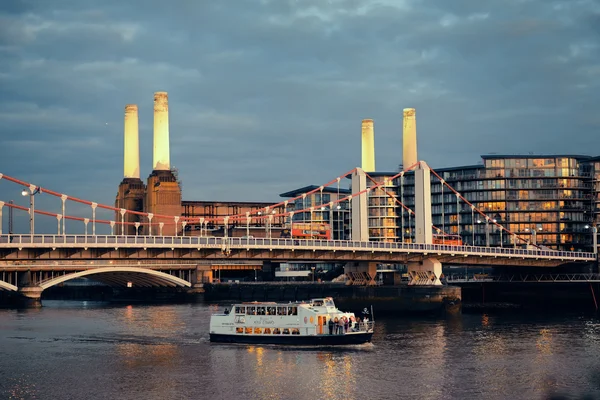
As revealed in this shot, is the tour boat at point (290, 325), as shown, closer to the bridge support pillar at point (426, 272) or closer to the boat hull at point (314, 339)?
the boat hull at point (314, 339)

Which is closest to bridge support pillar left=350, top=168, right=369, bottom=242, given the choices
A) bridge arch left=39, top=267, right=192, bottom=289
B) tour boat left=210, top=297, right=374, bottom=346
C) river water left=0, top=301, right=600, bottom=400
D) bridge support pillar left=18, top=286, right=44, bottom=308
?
river water left=0, top=301, right=600, bottom=400

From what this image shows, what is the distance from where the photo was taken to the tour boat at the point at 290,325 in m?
89.6

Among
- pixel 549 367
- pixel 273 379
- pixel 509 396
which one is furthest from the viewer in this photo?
pixel 549 367

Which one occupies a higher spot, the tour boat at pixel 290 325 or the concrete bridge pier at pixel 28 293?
the concrete bridge pier at pixel 28 293

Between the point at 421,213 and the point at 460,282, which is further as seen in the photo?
the point at 460,282

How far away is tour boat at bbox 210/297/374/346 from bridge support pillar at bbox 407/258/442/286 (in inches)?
1720

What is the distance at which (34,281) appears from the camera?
157 m

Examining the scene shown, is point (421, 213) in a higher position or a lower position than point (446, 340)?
higher

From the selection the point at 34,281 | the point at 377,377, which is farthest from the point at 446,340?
the point at 34,281

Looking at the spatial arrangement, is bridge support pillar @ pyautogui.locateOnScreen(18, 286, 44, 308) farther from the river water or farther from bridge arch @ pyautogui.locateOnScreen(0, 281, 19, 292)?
the river water

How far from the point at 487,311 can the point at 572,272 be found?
21.1 metres

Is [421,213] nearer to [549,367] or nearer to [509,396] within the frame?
[549,367]

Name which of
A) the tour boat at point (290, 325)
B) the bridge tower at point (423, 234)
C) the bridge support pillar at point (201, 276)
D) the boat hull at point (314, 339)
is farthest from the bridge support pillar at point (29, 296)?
the boat hull at point (314, 339)

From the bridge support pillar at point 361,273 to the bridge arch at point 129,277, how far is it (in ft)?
130
